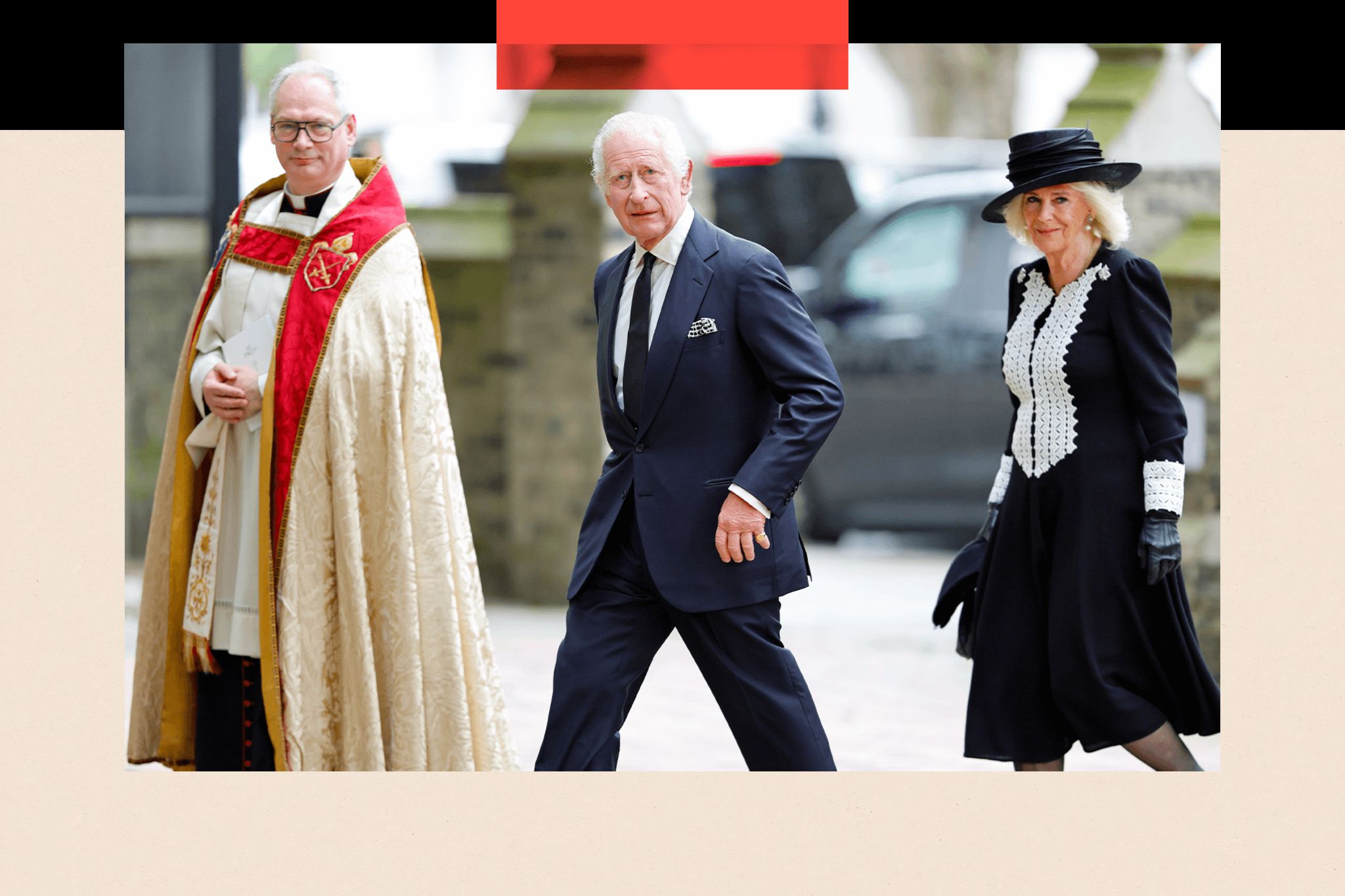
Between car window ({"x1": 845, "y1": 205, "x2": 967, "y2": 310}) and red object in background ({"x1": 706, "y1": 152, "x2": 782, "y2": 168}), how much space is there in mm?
1201

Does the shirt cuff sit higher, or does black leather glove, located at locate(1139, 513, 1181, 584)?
the shirt cuff

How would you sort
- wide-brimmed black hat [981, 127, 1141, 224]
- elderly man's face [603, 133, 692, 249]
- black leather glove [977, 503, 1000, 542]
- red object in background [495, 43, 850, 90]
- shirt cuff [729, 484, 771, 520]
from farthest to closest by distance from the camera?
red object in background [495, 43, 850, 90] < black leather glove [977, 503, 1000, 542] < wide-brimmed black hat [981, 127, 1141, 224] < elderly man's face [603, 133, 692, 249] < shirt cuff [729, 484, 771, 520]

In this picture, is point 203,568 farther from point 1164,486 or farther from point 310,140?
point 1164,486

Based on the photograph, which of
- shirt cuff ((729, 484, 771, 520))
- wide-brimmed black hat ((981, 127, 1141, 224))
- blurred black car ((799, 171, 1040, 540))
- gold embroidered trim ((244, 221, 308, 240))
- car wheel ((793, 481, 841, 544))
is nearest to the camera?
shirt cuff ((729, 484, 771, 520))

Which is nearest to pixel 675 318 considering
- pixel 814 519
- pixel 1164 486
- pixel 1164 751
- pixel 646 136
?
pixel 646 136

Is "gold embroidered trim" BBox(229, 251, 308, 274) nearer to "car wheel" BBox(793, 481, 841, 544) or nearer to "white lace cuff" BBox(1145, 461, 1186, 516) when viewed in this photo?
"white lace cuff" BBox(1145, 461, 1186, 516)

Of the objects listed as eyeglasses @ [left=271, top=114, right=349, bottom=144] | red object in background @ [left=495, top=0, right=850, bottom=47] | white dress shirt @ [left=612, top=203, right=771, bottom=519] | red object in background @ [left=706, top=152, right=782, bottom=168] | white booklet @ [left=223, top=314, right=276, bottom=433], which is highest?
red object in background @ [left=706, top=152, right=782, bottom=168]

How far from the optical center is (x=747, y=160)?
12.1m

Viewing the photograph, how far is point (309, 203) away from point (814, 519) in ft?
24.7

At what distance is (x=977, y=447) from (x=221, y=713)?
7.41m

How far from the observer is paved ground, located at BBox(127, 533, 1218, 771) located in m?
6.45

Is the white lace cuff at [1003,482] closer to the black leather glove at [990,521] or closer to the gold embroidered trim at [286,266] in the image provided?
the black leather glove at [990,521]

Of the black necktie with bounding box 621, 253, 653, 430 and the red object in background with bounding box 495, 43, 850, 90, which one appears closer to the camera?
the black necktie with bounding box 621, 253, 653, 430

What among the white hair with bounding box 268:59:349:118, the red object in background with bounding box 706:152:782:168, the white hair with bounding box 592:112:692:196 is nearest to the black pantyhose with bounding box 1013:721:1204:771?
the white hair with bounding box 592:112:692:196
